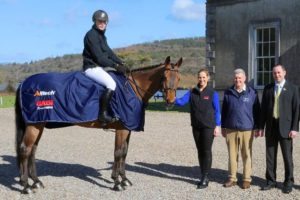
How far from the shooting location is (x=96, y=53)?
7.54m

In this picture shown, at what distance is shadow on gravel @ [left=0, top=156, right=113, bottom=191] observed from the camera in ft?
27.3

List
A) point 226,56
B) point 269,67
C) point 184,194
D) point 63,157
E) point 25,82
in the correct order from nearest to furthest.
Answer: point 184,194 < point 25,82 < point 63,157 < point 269,67 < point 226,56

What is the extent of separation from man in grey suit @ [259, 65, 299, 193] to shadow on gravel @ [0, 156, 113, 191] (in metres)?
2.59

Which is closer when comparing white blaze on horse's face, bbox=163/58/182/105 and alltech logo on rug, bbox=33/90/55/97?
white blaze on horse's face, bbox=163/58/182/105

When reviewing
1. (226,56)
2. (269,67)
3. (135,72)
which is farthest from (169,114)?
(135,72)

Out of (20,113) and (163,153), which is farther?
(163,153)

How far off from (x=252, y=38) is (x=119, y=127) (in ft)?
35.0

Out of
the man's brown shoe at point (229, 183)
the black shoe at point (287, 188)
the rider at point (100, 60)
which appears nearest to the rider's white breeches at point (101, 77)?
the rider at point (100, 60)

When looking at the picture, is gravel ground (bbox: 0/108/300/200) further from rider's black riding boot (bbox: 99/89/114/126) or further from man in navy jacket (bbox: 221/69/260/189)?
rider's black riding boot (bbox: 99/89/114/126)

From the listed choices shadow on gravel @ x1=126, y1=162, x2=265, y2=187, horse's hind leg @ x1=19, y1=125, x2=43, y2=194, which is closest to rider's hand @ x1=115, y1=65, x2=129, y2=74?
horse's hind leg @ x1=19, y1=125, x2=43, y2=194

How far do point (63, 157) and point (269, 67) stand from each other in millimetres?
8857

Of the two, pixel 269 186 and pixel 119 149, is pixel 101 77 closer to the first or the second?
pixel 119 149

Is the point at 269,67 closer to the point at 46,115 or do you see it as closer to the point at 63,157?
the point at 63,157

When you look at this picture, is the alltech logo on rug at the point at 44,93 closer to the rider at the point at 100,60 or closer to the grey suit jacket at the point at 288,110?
the rider at the point at 100,60
